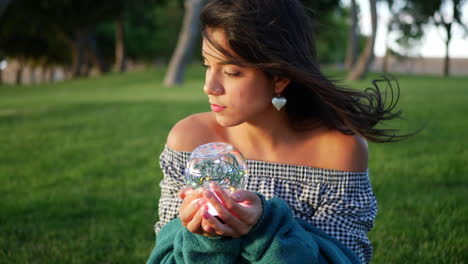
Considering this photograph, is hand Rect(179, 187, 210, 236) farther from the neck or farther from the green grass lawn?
the green grass lawn

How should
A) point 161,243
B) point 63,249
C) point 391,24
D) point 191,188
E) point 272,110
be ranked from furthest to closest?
point 391,24 → point 63,249 → point 272,110 → point 161,243 → point 191,188

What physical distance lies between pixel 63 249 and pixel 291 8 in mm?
2330

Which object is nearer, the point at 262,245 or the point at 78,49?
the point at 262,245

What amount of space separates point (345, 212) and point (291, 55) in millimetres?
790

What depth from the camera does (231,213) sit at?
5.24ft

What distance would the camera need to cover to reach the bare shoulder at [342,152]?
Result: 2.23m

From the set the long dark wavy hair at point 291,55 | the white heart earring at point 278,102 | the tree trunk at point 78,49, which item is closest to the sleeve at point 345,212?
the long dark wavy hair at point 291,55

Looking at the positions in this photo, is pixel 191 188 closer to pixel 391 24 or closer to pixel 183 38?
pixel 183 38

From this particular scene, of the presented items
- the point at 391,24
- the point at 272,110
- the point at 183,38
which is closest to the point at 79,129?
the point at 272,110

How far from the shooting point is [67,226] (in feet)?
12.2

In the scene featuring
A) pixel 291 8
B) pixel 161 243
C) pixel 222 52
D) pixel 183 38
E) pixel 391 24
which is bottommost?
pixel 391 24

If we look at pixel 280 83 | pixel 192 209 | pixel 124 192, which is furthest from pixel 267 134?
pixel 124 192

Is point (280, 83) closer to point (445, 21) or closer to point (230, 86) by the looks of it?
point (230, 86)

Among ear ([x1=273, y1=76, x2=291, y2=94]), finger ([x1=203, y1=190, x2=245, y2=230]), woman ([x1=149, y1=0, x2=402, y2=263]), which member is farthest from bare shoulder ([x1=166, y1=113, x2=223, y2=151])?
finger ([x1=203, y1=190, x2=245, y2=230])
